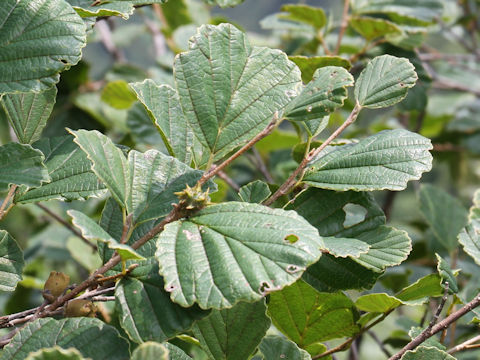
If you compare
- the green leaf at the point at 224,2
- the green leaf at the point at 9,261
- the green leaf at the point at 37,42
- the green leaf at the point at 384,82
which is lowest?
the green leaf at the point at 9,261

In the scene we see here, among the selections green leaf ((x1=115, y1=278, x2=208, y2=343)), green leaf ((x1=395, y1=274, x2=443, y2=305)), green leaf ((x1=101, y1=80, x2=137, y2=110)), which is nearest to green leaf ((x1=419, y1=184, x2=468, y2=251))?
green leaf ((x1=395, y1=274, x2=443, y2=305))

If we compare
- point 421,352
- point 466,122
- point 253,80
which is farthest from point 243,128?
point 466,122

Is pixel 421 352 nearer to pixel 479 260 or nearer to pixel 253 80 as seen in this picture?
pixel 479 260

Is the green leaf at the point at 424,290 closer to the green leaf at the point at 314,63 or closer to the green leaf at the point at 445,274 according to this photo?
the green leaf at the point at 445,274

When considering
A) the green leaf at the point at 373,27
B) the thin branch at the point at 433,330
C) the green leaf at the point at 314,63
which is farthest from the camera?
the green leaf at the point at 373,27

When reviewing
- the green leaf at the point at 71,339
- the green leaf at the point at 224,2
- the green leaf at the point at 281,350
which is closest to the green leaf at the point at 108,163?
the green leaf at the point at 71,339

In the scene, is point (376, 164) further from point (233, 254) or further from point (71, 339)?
→ point (71, 339)
